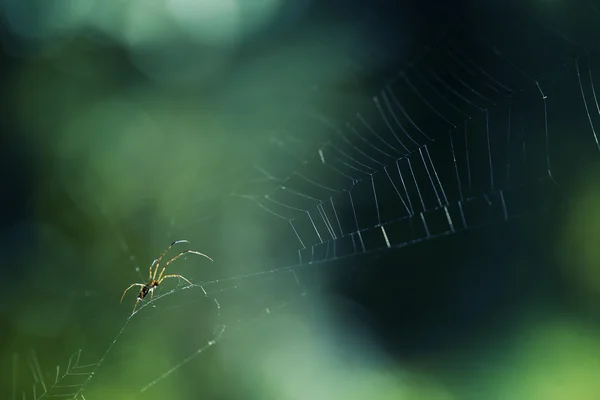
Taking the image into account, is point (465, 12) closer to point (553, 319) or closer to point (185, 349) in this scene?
point (553, 319)

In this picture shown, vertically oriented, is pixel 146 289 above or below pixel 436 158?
below

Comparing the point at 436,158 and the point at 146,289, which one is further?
the point at 436,158

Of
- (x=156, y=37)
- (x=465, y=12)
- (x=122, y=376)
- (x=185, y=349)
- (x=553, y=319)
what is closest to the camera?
(x=122, y=376)

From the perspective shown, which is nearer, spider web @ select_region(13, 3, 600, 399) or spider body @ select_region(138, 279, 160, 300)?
spider body @ select_region(138, 279, 160, 300)

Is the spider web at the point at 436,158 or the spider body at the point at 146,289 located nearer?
the spider body at the point at 146,289

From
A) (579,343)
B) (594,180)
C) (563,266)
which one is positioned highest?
(594,180)

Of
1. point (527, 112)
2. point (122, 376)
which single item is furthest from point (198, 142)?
point (527, 112)

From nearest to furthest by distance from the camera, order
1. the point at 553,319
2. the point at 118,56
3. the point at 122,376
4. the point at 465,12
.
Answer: the point at 122,376 < the point at 553,319 < the point at 465,12 < the point at 118,56

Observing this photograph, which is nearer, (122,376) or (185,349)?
(122,376)
